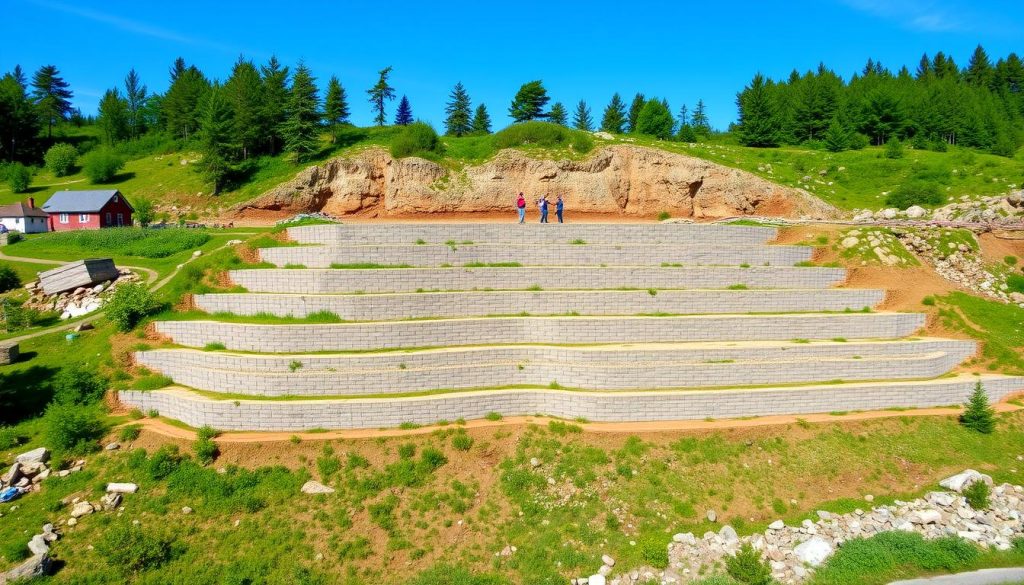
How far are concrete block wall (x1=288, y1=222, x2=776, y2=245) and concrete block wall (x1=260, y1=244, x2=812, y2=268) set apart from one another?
89cm

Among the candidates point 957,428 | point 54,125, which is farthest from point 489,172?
point 54,125

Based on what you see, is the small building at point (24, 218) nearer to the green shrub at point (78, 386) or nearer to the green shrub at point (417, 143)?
the green shrub at point (417, 143)

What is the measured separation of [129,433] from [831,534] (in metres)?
17.1

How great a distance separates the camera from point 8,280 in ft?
64.5

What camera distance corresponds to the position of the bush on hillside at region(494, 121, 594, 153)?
1353 inches

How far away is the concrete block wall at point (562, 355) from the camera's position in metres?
13.7

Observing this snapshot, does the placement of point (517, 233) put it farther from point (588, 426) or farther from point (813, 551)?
point (813, 551)

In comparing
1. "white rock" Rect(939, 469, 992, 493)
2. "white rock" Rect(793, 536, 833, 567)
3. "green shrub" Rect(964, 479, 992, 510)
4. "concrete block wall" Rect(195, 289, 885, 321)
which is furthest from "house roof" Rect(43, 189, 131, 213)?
"green shrub" Rect(964, 479, 992, 510)

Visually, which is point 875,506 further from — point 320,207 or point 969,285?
point 320,207

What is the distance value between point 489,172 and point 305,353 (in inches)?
841

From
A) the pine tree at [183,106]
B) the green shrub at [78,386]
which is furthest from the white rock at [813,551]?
the pine tree at [183,106]

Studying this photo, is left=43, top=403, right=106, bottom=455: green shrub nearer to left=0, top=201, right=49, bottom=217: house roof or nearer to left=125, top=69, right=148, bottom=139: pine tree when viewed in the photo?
left=0, top=201, right=49, bottom=217: house roof

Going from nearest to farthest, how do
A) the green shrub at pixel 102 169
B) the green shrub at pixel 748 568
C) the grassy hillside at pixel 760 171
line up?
the green shrub at pixel 748 568
the grassy hillside at pixel 760 171
the green shrub at pixel 102 169

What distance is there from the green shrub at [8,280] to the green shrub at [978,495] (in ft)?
107
